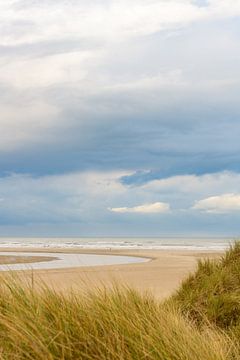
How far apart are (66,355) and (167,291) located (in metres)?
12.1

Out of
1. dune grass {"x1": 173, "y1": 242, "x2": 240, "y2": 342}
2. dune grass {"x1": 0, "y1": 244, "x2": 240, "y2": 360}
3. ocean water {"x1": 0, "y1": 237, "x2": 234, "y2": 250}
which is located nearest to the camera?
dune grass {"x1": 0, "y1": 244, "x2": 240, "y2": 360}

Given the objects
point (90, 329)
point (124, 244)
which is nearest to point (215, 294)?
point (90, 329)

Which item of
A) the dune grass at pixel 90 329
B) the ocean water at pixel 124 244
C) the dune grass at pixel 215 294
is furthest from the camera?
the ocean water at pixel 124 244

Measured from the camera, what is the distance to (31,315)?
4969 millimetres

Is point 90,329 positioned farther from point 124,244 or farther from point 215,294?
point 124,244

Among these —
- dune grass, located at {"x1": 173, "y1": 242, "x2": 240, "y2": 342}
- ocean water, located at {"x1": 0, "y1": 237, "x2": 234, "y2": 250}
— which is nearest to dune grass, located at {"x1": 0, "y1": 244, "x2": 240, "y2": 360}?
dune grass, located at {"x1": 173, "y1": 242, "x2": 240, "y2": 342}

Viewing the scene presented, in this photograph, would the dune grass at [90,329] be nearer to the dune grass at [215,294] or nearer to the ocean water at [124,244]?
the dune grass at [215,294]

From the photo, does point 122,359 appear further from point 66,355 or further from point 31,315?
point 31,315

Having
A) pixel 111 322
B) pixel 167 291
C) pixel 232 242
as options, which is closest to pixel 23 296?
pixel 111 322

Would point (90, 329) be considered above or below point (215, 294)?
above

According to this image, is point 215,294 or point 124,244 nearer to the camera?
point 215,294

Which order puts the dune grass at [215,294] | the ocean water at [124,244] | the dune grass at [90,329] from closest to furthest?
the dune grass at [90,329] → the dune grass at [215,294] → the ocean water at [124,244]

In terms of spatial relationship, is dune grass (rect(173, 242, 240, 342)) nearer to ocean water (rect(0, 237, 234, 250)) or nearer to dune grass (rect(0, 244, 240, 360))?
dune grass (rect(0, 244, 240, 360))

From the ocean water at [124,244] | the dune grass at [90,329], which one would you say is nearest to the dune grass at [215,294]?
the dune grass at [90,329]
